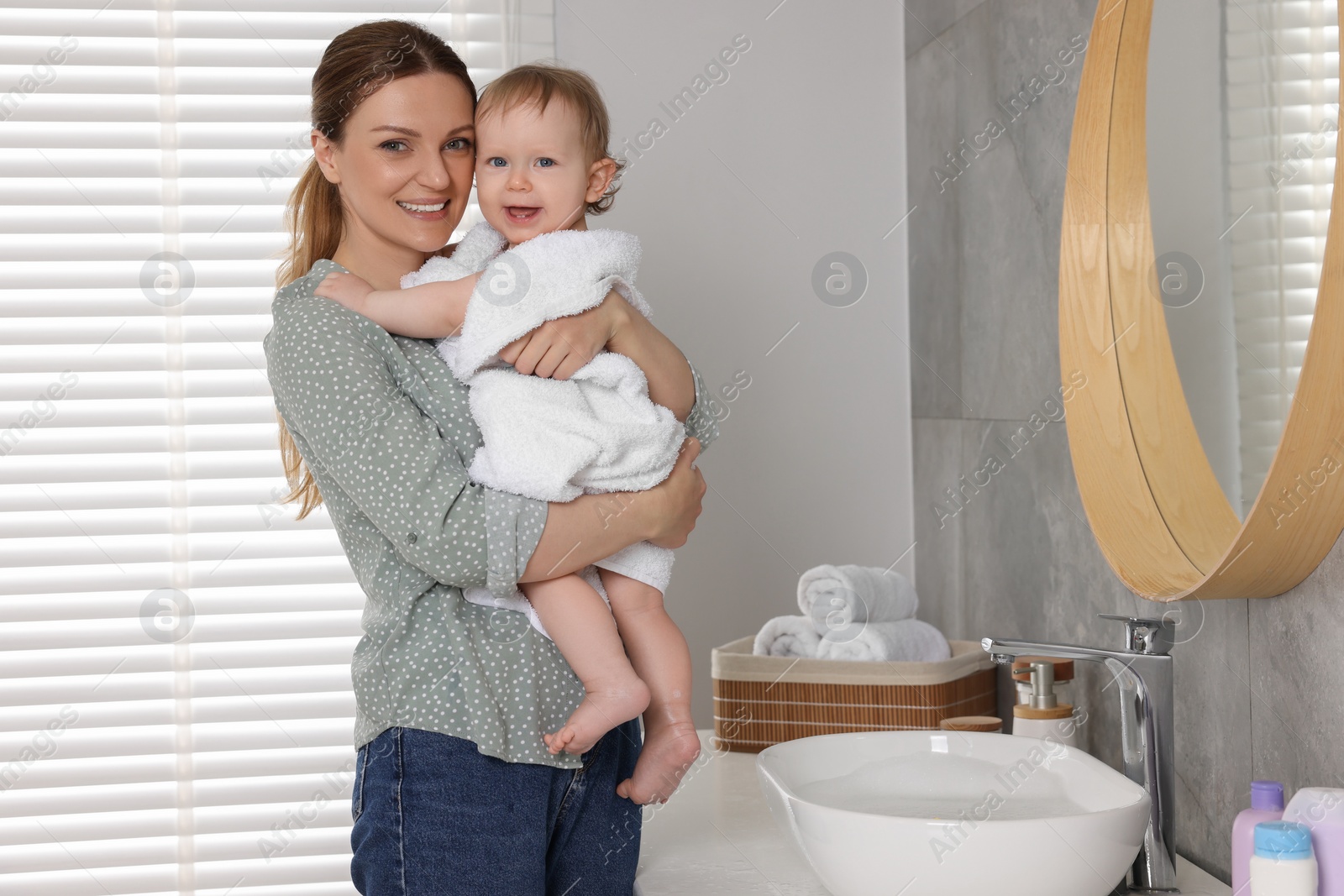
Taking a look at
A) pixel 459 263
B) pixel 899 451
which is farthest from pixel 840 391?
pixel 459 263

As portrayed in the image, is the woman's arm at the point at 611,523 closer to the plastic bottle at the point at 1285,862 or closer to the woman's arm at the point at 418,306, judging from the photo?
the woman's arm at the point at 418,306

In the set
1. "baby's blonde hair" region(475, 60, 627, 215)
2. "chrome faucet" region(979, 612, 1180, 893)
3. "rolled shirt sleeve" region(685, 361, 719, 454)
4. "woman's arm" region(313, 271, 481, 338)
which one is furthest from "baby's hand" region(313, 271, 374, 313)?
"chrome faucet" region(979, 612, 1180, 893)

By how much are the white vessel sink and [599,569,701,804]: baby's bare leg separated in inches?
4.0

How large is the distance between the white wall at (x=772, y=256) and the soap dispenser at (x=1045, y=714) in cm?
87

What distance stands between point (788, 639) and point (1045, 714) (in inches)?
19.7

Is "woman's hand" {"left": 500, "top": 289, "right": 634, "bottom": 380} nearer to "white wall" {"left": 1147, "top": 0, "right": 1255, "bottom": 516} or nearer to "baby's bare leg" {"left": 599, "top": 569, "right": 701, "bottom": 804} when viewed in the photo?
"baby's bare leg" {"left": 599, "top": 569, "right": 701, "bottom": 804}

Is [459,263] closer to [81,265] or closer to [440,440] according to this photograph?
[440,440]

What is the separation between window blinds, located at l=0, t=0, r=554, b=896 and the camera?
213cm

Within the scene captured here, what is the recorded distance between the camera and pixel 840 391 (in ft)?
7.37

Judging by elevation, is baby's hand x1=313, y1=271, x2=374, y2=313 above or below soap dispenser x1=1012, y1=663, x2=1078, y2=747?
above

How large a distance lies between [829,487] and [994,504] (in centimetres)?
44

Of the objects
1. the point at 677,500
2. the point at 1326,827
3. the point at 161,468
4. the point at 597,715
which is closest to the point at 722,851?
the point at 597,715

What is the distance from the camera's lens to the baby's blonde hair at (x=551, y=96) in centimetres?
127

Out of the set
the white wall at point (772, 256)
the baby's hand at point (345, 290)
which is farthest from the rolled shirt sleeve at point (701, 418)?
the white wall at point (772, 256)
